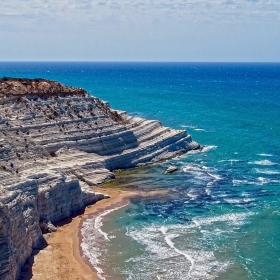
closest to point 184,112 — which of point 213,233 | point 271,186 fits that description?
point 271,186

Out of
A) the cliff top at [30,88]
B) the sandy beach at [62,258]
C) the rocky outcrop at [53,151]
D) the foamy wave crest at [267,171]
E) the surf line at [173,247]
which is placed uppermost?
the cliff top at [30,88]

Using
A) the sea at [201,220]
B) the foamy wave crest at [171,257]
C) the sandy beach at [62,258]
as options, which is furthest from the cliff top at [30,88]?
the foamy wave crest at [171,257]

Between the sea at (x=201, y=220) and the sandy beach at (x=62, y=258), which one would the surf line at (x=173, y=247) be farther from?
the sandy beach at (x=62, y=258)

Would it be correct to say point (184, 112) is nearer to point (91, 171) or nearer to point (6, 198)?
point (91, 171)

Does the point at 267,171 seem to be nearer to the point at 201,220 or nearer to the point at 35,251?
the point at 201,220

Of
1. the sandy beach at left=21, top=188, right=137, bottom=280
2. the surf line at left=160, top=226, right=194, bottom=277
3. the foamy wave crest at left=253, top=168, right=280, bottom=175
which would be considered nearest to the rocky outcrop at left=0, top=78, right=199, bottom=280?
the sandy beach at left=21, top=188, right=137, bottom=280

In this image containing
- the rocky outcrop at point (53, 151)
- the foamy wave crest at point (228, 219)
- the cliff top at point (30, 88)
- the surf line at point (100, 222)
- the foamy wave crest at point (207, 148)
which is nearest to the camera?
the rocky outcrop at point (53, 151)
